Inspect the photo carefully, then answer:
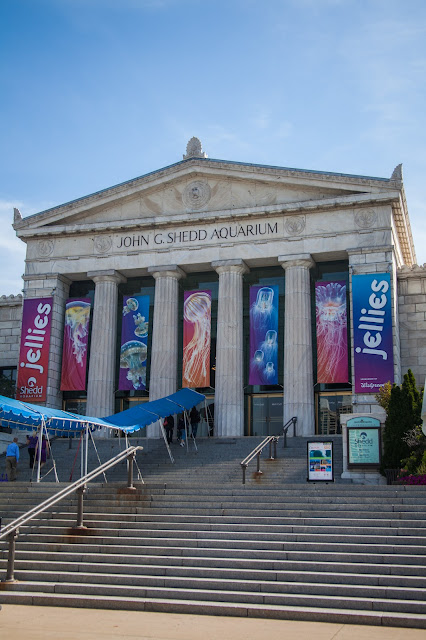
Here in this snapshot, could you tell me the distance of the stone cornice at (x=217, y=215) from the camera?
31.8 metres

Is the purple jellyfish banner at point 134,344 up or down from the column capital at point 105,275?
down

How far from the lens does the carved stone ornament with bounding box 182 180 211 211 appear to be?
34.7m

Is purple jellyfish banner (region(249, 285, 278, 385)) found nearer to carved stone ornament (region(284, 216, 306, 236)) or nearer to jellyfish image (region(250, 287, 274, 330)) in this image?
jellyfish image (region(250, 287, 274, 330))

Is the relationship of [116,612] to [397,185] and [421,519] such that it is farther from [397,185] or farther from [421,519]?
[397,185]

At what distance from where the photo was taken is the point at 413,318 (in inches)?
1280

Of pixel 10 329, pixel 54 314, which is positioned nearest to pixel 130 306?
pixel 54 314

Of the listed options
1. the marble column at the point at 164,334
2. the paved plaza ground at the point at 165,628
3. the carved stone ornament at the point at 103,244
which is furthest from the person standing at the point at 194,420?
the paved plaza ground at the point at 165,628

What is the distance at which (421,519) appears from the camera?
15.6m

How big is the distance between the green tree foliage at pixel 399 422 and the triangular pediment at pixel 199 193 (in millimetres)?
11672

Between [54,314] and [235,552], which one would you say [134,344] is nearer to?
[54,314]

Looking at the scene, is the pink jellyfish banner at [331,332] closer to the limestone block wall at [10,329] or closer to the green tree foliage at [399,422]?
the green tree foliage at [399,422]

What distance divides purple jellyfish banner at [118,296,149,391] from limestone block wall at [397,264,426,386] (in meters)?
11.6

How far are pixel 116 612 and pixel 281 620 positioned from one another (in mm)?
2783

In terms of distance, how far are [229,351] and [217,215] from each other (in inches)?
251
